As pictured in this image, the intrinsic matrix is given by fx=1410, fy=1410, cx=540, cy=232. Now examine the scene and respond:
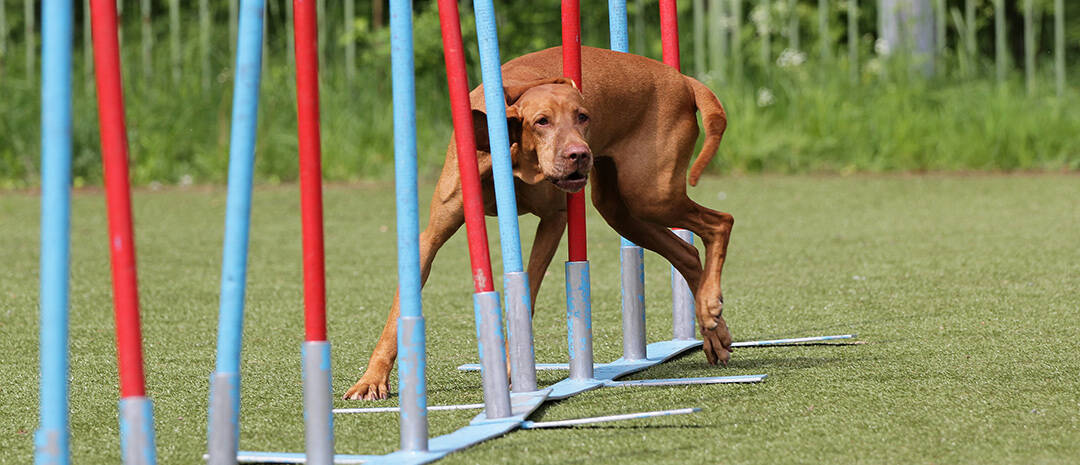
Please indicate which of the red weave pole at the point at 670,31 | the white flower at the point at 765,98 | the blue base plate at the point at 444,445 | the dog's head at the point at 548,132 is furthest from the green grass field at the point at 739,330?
the white flower at the point at 765,98

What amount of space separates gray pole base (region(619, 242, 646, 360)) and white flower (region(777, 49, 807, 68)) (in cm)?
662

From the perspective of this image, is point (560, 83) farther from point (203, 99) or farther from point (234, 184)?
point (203, 99)

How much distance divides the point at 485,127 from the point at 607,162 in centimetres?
41

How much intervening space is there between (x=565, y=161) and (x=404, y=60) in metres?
0.57

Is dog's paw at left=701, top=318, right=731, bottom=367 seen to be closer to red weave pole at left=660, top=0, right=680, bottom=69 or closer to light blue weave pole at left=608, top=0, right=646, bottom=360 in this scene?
light blue weave pole at left=608, top=0, right=646, bottom=360

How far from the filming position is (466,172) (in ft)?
8.78

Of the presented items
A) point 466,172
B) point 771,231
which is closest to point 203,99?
point 771,231

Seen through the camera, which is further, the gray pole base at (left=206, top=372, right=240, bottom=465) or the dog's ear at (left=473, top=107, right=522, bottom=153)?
the dog's ear at (left=473, top=107, right=522, bottom=153)

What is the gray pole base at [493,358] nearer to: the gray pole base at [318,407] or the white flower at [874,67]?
the gray pole base at [318,407]

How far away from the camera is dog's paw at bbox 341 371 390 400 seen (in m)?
3.10

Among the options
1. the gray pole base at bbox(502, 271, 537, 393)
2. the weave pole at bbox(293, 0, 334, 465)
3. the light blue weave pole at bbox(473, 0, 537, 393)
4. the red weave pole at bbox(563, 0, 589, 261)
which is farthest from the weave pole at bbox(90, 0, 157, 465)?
the red weave pole at bbox(563, 0, 589, 261)

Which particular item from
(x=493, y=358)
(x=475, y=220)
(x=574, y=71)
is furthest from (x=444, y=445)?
(x=574, y=71)

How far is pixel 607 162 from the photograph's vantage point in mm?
3418

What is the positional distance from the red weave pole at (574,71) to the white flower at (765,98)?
6289mm
